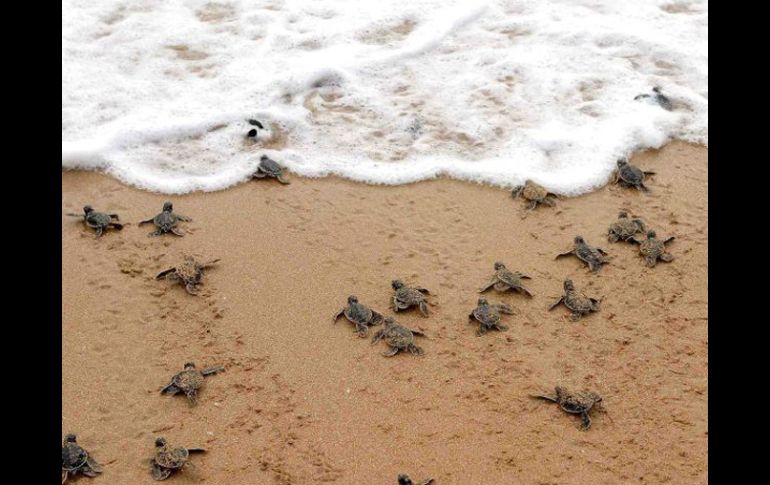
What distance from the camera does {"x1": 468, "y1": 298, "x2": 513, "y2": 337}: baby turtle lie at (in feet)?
11.9

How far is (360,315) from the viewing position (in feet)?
12.0

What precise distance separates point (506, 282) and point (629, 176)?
1.43 metres

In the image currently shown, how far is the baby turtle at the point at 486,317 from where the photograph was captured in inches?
143

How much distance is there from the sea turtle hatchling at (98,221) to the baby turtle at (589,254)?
2.65 metres

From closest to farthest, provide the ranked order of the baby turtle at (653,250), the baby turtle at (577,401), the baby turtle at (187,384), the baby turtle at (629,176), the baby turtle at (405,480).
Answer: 1. the baby turtle at (405,480)
2. the baby turtle at (577,401)
3. the baby turtle at (187,384)
4. the baby turtle at (653,250)
5. the baby turtle at (629,176)

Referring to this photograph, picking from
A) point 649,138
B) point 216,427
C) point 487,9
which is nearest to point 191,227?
point 216,427

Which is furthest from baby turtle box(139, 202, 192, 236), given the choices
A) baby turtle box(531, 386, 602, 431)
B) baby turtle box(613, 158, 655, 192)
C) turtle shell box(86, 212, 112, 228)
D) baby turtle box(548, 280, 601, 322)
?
baby turtle box(613, 158, 655, 192)

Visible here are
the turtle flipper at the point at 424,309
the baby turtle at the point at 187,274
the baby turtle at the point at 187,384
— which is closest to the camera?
the baby turtle at the point at 187,384

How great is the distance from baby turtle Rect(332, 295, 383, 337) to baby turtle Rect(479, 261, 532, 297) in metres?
0.62

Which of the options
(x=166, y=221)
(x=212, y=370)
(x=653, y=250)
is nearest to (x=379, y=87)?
(x=166, y=221)

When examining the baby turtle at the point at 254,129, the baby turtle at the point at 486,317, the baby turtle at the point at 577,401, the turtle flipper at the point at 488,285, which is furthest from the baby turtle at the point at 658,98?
the baby turtle at the point at 577,401

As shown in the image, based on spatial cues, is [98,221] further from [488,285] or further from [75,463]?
[488,285]

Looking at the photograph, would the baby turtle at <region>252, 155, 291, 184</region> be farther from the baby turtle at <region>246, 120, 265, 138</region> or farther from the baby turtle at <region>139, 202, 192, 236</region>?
the baby turtle at <region>139, 202, 192, 236</region>

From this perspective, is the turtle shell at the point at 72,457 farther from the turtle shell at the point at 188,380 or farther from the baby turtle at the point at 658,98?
the baby turtle at the point at 658,98
